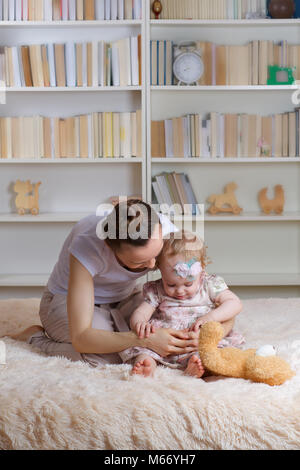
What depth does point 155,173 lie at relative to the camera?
321 cm

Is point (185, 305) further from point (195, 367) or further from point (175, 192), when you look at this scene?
point (175, 192)

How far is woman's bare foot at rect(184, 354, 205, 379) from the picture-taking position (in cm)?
137

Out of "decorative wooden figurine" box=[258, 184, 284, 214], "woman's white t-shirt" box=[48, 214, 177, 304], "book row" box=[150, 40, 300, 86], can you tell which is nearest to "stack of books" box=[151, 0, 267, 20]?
"book row" box=[150, 40, 300, 86]

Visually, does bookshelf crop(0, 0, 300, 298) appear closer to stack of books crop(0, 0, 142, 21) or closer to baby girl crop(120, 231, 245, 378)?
stack of books crop(0, 0, 142, 21)

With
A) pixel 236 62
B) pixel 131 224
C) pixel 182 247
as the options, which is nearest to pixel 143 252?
pixel 131 224

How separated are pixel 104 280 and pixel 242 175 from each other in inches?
70.8

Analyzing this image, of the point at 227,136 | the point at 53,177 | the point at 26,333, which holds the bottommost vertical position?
the point at 26,333

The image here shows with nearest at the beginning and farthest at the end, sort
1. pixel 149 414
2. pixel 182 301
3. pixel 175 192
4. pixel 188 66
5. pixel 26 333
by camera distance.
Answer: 1. pixel 149 414
2. pixel 182 301
3. pixel 26 333
4. pixel 188 66
5. pixel 175 192

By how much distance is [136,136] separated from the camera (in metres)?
3.06

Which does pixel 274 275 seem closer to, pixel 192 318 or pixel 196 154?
pixel 196 154

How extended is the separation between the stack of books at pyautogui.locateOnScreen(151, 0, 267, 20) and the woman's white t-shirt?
178cm

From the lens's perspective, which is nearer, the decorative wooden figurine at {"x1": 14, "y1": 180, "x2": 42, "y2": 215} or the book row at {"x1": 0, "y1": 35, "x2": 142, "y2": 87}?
the book row at {"x1": 0, "y1": 35, "x2": 142, "y2": 87}

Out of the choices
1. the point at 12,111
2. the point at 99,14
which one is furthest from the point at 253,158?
the point at 12,111

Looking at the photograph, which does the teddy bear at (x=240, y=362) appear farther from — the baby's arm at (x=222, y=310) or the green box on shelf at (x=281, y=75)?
the green box on shelf at (x=281, y=75)
